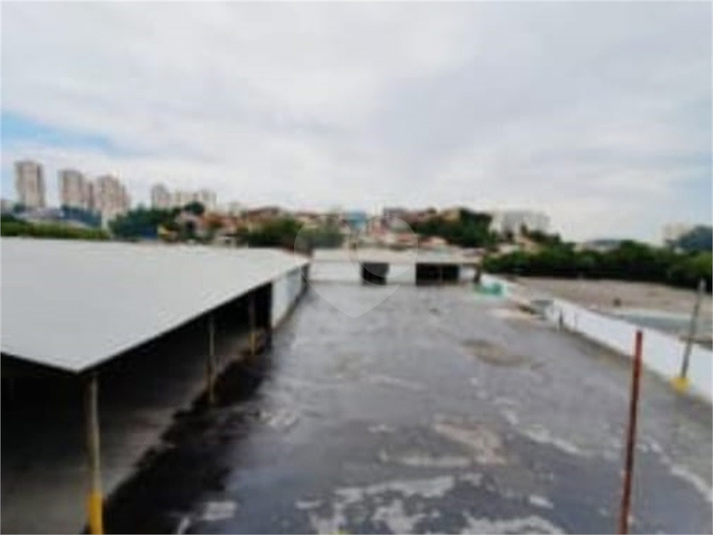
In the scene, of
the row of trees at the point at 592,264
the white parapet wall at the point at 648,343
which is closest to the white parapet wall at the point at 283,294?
the white parapet wall at the point at 648,343

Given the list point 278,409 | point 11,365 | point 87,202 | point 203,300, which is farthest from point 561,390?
point 87,202

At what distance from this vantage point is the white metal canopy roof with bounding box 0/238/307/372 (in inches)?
266

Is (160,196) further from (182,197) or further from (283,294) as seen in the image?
(283,294)

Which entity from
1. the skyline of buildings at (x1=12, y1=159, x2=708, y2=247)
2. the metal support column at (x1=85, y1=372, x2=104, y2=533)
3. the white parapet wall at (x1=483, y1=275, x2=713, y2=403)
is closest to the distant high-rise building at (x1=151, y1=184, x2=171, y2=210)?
the skyline of buildings at (x1=12, y1=159, x2=708, y2=247)

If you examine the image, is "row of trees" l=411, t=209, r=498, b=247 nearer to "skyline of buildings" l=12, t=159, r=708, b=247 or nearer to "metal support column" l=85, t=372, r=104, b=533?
"skyline of buildings" l=12, t=159, r=708, b=247

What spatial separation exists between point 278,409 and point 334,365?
456 cm

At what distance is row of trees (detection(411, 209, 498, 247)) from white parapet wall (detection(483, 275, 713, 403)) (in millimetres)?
33153

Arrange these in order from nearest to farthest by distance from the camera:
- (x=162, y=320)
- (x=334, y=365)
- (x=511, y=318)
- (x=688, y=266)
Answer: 1. (x=162, y=320)
2. (x=334, y=365)
3. (x=511, y=318)
4. (x=688, y=266)

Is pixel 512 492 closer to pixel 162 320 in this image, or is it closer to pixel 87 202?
pixel 162 320

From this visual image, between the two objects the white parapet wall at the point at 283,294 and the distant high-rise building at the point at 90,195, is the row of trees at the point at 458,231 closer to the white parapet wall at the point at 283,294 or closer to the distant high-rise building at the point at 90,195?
the white parapet wall at the point at 283,294

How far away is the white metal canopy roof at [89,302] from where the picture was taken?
6750 mm

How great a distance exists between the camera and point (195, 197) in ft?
363

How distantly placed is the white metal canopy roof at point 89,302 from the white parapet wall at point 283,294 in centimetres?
751

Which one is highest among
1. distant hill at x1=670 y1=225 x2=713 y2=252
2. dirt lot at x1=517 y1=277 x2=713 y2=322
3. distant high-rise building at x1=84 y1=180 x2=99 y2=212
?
distant high-rise building at x1=84 y1=180 x2=99 y2=212
